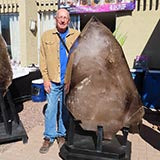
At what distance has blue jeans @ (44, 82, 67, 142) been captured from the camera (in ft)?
11.5

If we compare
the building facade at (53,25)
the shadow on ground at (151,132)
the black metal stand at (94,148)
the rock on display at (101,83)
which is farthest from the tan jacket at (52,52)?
the building facade at (53,25)

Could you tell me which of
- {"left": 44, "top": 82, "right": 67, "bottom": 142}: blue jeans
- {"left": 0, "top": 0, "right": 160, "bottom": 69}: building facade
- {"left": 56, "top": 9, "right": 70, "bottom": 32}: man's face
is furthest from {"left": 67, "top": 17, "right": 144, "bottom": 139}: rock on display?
{"left": 0, "top": 0, "right": 160, "bottom": 69}: building facade

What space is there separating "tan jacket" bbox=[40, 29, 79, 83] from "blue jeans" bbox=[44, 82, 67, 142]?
0.51 feet

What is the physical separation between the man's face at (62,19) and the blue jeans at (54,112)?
2.42 feet

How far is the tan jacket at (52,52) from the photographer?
3367 mm

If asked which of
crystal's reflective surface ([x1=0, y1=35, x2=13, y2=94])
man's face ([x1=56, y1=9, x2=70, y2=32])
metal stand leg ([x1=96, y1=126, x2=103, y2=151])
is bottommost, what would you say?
metal stand leg ([x1=96, y1=126, x2=103, y2=151])

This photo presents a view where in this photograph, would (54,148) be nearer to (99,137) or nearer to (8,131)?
(8,131)

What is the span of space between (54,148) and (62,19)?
1.77 metres

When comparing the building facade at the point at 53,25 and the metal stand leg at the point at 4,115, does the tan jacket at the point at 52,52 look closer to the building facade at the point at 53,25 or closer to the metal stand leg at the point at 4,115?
the metal stand leg at the point at 4,115

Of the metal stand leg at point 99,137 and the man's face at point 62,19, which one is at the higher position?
the man's face at point 62,19

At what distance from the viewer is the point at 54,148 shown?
3688 mm

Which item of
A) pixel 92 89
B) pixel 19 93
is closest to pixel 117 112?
pixel 92 89

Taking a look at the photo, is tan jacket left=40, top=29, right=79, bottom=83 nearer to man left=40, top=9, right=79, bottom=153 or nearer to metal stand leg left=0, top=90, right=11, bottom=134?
man left=40, top=9, right=79, bottom=153

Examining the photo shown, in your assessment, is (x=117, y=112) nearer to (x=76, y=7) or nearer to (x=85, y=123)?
(x=85, y=123)
